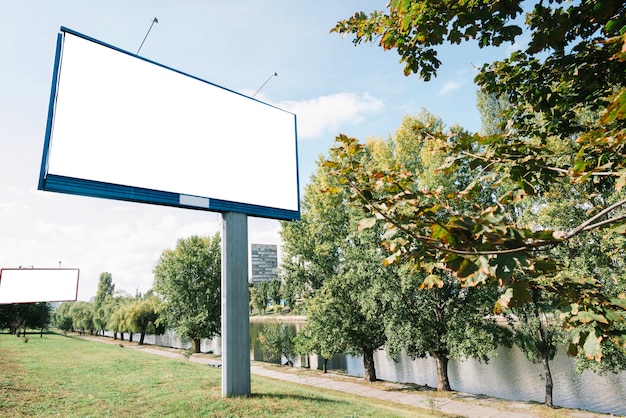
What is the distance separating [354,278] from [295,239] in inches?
212

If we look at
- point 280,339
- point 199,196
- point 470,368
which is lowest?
point 470,368

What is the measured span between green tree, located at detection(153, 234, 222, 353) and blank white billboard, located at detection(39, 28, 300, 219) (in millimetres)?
22229

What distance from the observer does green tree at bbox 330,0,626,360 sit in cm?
242

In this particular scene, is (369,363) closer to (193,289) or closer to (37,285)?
(193,289)

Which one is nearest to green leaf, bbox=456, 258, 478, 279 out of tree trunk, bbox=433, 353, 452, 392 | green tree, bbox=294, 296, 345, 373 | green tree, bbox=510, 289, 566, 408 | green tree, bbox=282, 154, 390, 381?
green tree, bbox=282, 154, 390, 381

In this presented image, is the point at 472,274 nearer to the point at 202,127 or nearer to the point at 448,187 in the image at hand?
the point at 202,127

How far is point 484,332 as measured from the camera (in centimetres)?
1666

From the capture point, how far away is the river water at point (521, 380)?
59.1 ft

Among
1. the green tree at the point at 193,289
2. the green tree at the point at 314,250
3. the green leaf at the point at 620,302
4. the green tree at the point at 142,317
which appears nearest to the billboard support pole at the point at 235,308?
the green leaf at the point at 620,302

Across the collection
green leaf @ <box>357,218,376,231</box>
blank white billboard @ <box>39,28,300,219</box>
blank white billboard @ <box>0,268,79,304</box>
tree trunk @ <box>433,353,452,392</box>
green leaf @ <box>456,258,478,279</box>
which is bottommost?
tree trunk @ <box>433,353,452,392</box>

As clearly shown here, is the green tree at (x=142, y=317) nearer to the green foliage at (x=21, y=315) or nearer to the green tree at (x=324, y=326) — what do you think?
the green foliage at (x=21, y=315)

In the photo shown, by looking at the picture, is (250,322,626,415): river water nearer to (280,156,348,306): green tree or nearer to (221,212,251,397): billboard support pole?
(280,156,348,306): green tree

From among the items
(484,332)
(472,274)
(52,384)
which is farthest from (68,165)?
(484,332)

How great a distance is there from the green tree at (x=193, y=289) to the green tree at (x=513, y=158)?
30.2 m
